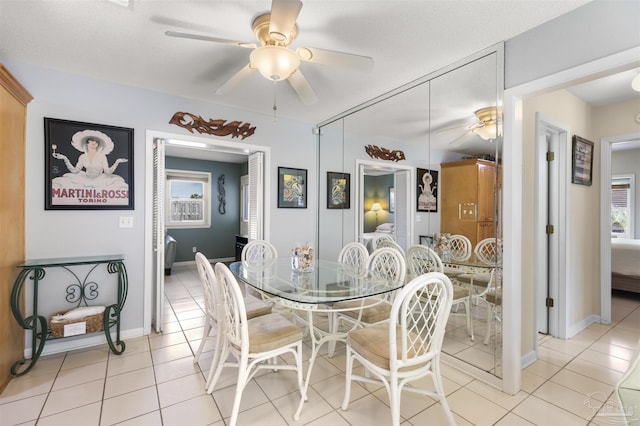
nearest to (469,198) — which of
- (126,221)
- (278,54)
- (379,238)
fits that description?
(379,238)

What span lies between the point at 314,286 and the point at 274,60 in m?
1.47

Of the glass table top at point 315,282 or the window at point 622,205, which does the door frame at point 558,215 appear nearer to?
the glass table top at point 315,282

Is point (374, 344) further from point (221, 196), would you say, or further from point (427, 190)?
point (221, 196)

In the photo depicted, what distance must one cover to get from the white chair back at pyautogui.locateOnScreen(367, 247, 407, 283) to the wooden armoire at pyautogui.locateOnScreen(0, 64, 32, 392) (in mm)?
2760

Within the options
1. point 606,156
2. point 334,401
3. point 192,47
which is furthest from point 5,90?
point 606,156

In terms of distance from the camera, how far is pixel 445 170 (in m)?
2.59

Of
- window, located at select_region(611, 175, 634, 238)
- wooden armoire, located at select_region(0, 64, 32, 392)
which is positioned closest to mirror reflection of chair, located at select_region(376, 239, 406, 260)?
wooden armoire, located at select_region(0, 64, 32, 392)

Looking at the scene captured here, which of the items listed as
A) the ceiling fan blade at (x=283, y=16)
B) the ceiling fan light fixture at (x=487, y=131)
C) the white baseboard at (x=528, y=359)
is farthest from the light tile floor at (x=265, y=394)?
the ceiling fan blade at (x=283, y=16)

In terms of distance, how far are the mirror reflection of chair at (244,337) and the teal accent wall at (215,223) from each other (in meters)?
4.91

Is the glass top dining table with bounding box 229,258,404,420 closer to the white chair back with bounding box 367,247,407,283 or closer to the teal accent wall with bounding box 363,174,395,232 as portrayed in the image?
the white chair back with bounding box 367,247,407,283

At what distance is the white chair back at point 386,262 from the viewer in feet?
7.88

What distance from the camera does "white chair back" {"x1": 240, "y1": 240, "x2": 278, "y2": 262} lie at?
3.21m

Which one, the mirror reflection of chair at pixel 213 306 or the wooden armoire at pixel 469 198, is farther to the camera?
the wooden armoire at pixel 469 198

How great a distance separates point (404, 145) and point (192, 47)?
212 cm
